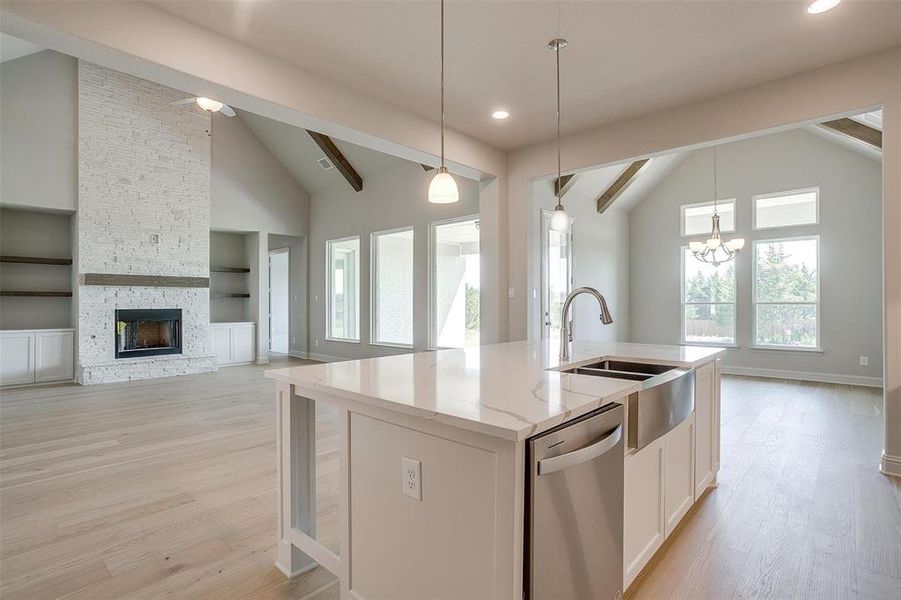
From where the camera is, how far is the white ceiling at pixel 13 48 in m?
5.36

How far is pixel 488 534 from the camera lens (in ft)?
4.17

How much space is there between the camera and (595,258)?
7.70m

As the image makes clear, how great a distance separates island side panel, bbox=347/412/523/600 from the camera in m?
1.24

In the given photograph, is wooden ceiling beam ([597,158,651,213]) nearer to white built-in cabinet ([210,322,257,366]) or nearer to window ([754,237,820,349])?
window ([754,237,820,349])

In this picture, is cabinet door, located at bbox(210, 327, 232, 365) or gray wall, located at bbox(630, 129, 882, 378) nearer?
gray wall, located at bbox(630, 129, 882, 378)

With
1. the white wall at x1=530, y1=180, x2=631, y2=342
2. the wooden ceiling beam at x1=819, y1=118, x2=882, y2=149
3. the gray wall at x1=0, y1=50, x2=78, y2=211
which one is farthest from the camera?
the white wall at x1=530, y1=180, x2=631, y2=342

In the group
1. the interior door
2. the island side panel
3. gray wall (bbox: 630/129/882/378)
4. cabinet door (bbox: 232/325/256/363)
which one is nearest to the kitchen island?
the island side panel

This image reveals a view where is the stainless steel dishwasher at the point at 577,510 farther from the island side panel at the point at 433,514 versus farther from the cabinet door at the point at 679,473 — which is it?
the cabinet door at the point at 679,473

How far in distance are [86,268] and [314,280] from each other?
3562 millimetres

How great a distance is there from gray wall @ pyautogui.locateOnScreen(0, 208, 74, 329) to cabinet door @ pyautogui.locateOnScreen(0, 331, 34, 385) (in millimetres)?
512

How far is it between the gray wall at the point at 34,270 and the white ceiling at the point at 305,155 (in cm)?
327

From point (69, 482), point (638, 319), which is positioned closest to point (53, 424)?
point (69, 482)

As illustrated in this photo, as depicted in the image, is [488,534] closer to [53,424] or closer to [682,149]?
[682,149]

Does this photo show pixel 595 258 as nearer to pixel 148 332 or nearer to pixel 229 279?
pixel 229 279
